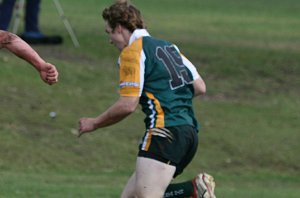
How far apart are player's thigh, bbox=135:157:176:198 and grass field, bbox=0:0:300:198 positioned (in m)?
3.45

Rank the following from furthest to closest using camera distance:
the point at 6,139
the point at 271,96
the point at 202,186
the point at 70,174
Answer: the point at 271,96
the point at 6,139
the point at 70,174
the point at 202,186

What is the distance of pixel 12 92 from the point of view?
18422mm

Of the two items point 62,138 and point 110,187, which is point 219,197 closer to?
point 110,187

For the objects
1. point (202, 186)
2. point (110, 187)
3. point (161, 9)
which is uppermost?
point (202, 186)

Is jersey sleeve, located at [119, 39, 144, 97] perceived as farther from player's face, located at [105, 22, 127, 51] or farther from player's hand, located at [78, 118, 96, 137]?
player's hand, located at [78, 118, 96, 137]

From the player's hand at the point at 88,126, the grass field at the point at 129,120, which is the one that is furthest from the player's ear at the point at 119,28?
the grass field at the point at 129,120

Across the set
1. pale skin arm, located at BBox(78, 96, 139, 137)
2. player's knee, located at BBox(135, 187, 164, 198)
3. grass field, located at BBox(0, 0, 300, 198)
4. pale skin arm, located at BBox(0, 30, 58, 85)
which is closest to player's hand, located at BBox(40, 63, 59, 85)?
pale skin arm, located at BBox(0, 30, 58, 85)

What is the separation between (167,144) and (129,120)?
9.58m

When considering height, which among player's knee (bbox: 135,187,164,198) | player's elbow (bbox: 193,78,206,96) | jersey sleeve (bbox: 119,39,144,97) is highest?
jersey sleeve (bbox: 119,39,144,97)

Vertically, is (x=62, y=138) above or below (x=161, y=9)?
above

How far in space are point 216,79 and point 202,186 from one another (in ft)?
43.8

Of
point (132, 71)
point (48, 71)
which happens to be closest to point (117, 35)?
point (132, 71)

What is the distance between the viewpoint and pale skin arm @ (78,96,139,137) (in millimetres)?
8164

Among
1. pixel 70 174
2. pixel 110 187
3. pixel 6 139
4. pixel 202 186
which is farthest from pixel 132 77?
pixel 6 139
